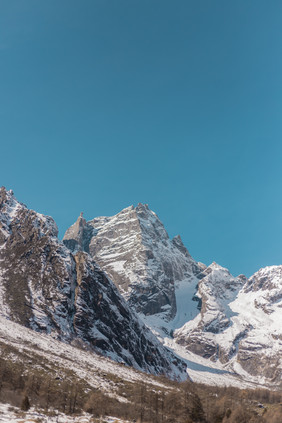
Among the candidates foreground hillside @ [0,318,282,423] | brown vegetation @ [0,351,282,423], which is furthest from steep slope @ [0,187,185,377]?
brown vegetation @ [0,351,282,423]

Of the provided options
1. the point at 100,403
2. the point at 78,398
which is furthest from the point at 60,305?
the point at 100,403

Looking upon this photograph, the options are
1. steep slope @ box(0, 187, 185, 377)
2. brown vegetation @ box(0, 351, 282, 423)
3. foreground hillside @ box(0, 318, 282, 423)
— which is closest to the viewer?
foreground hillside @ box(0, 318, 282, 423)

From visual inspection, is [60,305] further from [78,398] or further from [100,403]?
[100,403]

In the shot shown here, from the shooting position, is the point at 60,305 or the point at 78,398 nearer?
the point at 78,398

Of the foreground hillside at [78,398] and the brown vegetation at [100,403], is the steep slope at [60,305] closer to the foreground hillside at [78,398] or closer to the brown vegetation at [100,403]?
the foreground hillside at [78,398]

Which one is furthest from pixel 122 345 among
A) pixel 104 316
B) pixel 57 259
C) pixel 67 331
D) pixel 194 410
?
pixel 194 410

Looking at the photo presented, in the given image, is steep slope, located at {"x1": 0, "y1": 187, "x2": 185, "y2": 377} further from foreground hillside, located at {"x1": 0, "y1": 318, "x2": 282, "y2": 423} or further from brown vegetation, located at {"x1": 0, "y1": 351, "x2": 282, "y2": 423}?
brown vegetation, located at {"x1": 0, "y1": 351, "x2": 282, "y2": 423}

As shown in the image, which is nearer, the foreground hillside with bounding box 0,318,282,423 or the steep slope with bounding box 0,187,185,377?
the foreground hillside with bounding box 0,318,282,423

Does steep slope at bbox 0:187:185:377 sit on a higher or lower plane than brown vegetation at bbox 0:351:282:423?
higher

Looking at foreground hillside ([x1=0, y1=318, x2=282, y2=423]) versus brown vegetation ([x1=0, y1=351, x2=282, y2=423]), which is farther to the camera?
brown vegetation ([x1=0, y1=351, x2=282, y2=423])

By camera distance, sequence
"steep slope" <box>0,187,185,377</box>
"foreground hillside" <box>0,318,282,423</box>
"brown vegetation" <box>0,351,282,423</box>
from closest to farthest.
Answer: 1. "foreground hillside" <box>0,318,282,423</box>
2. "brown vegetation" <box>0,351,282,423</box>
3. "steep slope" <box>0,187,185,377</box>

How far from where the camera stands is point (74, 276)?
196 meters

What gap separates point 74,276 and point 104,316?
24.4 m

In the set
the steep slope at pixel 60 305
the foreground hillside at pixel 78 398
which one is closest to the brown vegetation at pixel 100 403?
the foreground hillside at pixel 78 398
